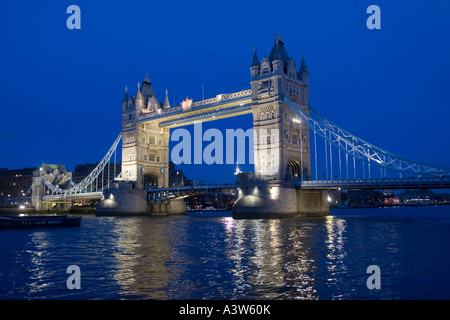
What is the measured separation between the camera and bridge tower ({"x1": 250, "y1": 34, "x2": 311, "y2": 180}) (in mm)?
53156

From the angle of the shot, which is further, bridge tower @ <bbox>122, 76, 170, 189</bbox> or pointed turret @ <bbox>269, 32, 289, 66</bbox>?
bridge tower @ <bbox>122, 76, 170, 189</bbox>

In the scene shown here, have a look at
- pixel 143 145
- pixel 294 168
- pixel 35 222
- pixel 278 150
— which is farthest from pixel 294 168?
pixel 35 222

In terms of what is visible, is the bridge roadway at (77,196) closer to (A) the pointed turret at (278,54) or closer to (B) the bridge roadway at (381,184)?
(B) the bridge roadway at (381,184)

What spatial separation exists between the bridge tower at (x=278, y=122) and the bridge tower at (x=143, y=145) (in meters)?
24.9

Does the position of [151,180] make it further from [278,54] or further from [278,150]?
[278,54]

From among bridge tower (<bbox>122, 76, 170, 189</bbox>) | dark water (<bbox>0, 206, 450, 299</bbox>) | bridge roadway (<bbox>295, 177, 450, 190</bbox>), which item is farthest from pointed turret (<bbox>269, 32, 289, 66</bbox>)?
dark water (<bbox>0, 206, 450, 299</bbox>)

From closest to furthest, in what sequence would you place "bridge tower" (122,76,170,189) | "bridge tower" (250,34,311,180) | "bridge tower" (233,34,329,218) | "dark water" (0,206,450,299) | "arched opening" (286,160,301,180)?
"dark water" (0,206,450,299) < "bridge tower" (233,34,329,218) < "bridge tower" (250,34,311,180) < "arched opening" (286,160,301,180) < "bridge tower" (122,76,170,189)

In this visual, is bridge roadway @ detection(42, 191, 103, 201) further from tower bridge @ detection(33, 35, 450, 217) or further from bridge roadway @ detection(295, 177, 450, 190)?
bridge roadway @ detection(295, 177, 450, 190)

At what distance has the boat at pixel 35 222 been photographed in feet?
133

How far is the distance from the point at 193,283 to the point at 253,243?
37.7 feet

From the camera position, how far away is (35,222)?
4234 centimetres

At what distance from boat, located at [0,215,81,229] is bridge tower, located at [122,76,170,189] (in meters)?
28.1

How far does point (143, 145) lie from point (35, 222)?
33.4 meters
